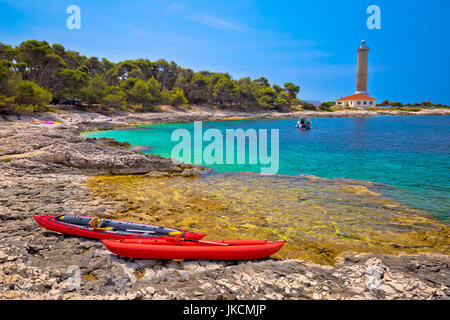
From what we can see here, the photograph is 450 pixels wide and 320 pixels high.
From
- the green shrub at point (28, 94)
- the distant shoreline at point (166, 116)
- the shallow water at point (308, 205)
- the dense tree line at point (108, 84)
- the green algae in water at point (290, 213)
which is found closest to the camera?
the green algae in water at point (290, 213)

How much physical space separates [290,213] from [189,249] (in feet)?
16.9

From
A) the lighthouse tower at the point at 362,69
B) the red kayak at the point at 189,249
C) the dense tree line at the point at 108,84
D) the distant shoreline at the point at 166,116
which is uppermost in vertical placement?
the lighthouse tower at the point at 362,69

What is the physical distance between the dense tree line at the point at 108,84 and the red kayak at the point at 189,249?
124 ft

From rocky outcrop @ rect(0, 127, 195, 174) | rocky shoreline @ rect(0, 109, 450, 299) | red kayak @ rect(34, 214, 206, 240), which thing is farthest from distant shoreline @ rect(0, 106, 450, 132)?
rocky shoreline @ rect(0, 109, 450, 299)

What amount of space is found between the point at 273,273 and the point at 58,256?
16.6ft

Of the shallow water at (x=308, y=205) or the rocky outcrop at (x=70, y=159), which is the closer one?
the shallow water at (x=308, y=205)

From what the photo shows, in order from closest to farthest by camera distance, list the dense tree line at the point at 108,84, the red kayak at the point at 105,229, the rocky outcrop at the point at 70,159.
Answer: the red kayak at the point at 105,229
the rocky outcrop at the point at 70,159
the dense tree line at the point at 108,84

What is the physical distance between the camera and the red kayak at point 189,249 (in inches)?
233

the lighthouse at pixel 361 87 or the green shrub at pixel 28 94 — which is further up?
the lighthouse at pixel 361 87

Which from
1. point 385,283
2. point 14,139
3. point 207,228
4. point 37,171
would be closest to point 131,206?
point 207,228

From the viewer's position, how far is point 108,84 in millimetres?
74250

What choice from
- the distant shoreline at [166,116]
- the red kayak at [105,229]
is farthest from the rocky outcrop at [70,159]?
the distant shoreline at [166,116]

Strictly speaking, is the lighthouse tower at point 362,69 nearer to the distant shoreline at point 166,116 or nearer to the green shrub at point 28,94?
the distant shoreline at point 166,116
